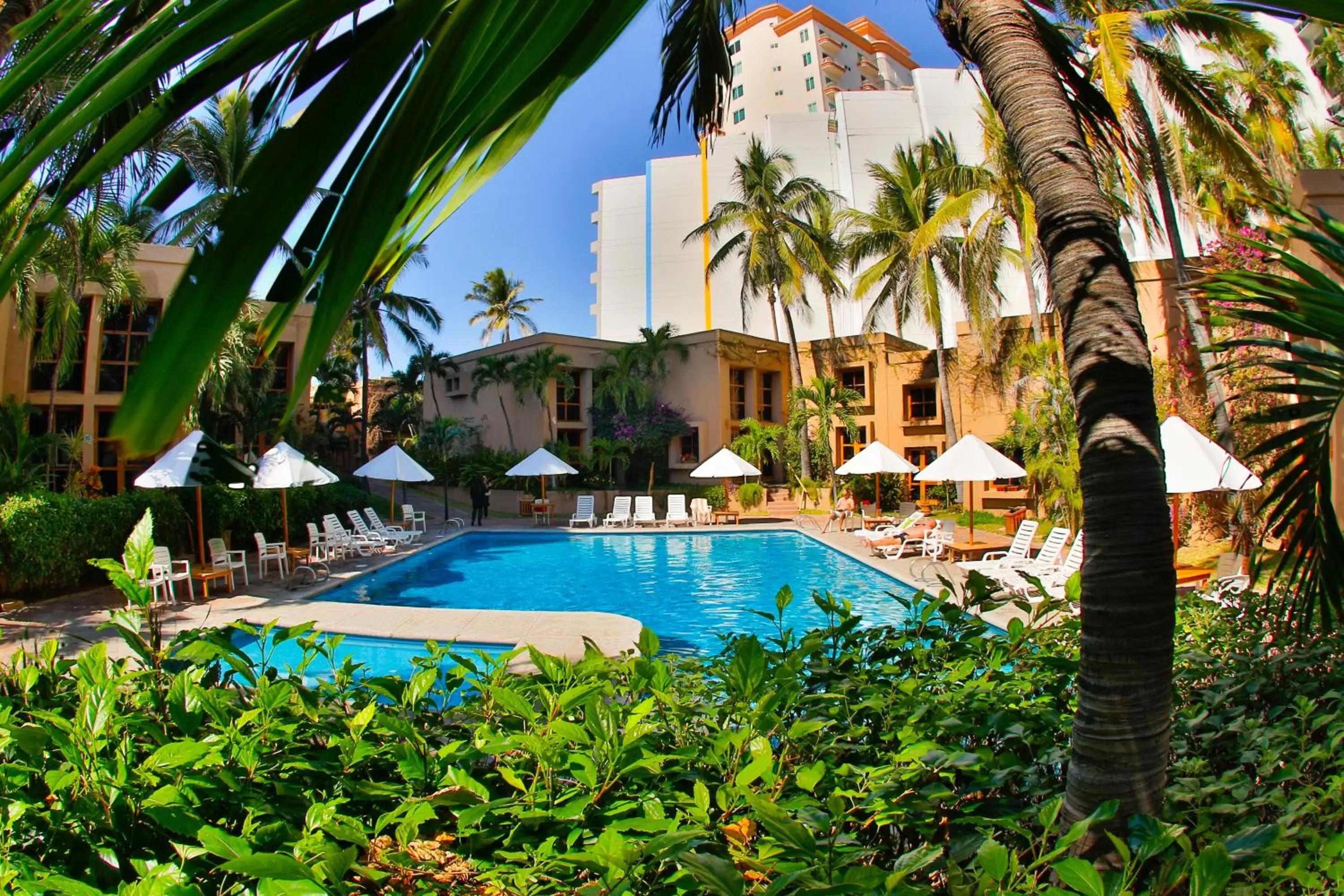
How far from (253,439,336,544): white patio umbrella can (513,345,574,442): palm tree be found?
51.1ft

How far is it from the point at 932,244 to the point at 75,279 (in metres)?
20.6

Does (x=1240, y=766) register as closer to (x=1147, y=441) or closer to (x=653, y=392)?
(x=1147, y=441)

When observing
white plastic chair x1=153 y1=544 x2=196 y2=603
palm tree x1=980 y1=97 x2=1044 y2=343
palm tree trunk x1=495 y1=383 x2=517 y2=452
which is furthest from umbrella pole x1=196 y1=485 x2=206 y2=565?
palm tree trunk x1=495 y1=383 x2=517 y2=452

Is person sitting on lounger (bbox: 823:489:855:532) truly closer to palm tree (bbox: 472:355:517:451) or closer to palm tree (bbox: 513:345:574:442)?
palm tree (bbox: 513:345:574:442)

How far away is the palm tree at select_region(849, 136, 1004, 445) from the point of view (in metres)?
22.1

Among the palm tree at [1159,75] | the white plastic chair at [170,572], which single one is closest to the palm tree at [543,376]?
the white plastic chair at [170,572]

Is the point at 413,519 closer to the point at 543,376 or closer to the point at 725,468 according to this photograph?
the point at 725,468

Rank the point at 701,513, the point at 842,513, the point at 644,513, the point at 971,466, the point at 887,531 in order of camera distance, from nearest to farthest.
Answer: the point at 971,466
the point at 887,531
the point at 842,513
the point at 644,513
the point at 701,513

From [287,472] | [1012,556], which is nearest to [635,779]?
[1012,556]

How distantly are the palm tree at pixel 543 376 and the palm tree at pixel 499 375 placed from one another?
0.60 metres

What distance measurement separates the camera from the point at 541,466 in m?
24.2

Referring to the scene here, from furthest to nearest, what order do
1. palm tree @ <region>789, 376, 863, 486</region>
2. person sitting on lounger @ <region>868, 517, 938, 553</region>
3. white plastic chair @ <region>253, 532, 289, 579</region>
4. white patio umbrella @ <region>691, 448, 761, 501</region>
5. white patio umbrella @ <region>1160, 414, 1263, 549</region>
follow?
palm tree @ <region>789, 376, 863, 486</region> → white patio umbrella @ <region>691, 448, 761, 501</region> → person sitting on lounger @ <region>868, 517, 938, 553</region> → white plastic chair @ <region>253, 532, 289, 579</region> → white patio umbrella @ <region>1160, 414, 1263, 549</region>

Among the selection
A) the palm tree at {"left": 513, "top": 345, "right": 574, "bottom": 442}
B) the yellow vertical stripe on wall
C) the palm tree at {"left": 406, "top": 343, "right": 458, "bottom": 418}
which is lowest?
the palm tree at {"left": 513, "top": 345, "right": 574, "bottom": 442}

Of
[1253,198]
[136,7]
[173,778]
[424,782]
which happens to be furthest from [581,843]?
[1253,198]
